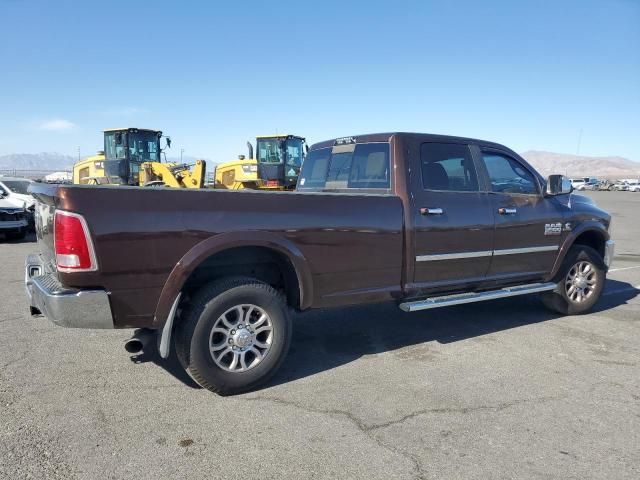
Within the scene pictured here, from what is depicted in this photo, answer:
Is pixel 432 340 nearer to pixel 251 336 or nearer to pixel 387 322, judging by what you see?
pixel 387 322

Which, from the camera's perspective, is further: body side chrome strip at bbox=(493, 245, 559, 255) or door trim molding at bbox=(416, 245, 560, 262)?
body side chrome strip at bbox=(493, 245, 559, 255)

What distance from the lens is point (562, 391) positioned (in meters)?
3.95

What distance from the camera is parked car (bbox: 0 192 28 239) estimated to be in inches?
492

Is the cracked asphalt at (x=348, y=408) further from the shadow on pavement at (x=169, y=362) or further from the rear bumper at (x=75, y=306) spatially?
the rear bumper at (x=75, y=306)

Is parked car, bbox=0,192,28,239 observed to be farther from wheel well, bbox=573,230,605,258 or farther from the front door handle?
wheel well, bbox=573,230,605,258

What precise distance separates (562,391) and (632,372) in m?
0.90

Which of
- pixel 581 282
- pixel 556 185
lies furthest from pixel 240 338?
pixel 581 282

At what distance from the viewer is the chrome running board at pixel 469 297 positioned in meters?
4.55

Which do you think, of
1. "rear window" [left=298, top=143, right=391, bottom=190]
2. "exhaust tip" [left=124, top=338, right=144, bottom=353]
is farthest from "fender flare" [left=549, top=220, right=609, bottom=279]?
"exhaust tip" [left=124, top=338, right=144, bottom=353]

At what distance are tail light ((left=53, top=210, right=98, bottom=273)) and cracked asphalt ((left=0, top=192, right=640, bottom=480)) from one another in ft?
3.34

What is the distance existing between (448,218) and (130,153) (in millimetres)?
16290

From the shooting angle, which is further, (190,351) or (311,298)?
(311,298)

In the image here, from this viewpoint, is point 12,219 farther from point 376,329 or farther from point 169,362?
point 376,329

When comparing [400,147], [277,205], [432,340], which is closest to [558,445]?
[432,340]
